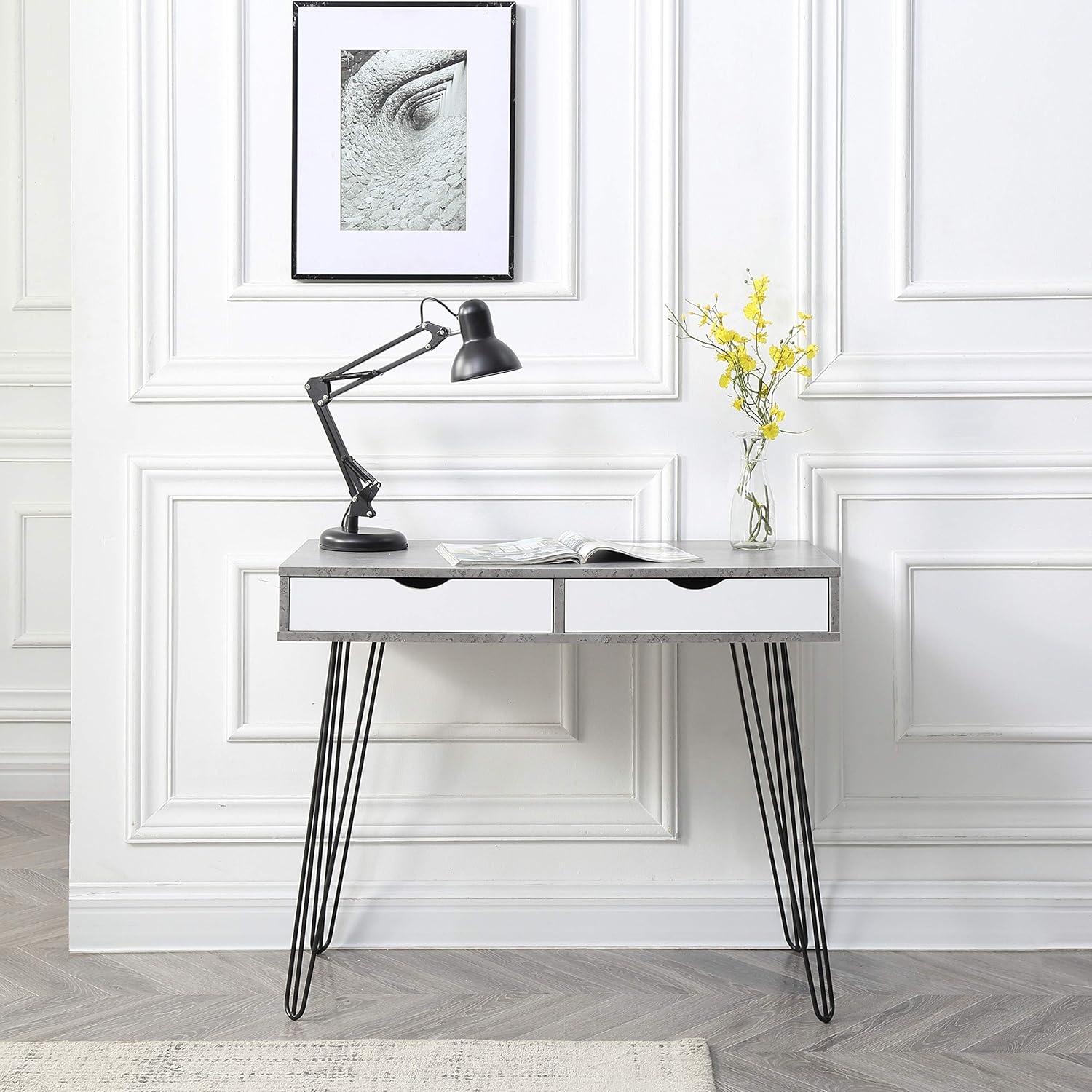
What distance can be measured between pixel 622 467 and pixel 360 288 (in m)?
0.64

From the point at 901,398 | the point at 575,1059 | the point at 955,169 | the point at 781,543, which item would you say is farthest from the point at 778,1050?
the point at 955,169


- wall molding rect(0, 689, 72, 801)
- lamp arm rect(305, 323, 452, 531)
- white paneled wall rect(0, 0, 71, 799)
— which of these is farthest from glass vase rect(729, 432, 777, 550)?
wall molding rect(0, 689, 72, 801)

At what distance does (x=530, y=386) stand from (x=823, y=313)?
611 millimetres

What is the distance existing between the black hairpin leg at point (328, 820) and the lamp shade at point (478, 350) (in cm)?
53

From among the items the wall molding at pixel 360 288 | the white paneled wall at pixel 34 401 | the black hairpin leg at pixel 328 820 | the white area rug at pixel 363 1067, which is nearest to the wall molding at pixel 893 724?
the wall molding at pixel 360 288

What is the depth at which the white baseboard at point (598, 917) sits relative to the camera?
212 cm

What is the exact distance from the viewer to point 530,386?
2115 millimetres

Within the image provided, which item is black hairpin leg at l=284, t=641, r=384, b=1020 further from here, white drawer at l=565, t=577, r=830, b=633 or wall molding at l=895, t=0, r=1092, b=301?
wall molding at l=895, t=0, r=1092, b=301

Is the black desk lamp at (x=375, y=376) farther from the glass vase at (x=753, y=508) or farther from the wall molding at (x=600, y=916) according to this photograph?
the wall molding at (x=600, y=916)

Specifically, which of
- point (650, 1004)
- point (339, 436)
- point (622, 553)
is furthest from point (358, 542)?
point (650, 1004)

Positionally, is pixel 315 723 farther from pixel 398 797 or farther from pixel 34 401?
pixel 34 401

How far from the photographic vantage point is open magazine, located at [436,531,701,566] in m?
1.72

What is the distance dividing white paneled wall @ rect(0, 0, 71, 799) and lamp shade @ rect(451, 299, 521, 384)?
5.81 ft

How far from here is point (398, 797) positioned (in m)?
2.14
